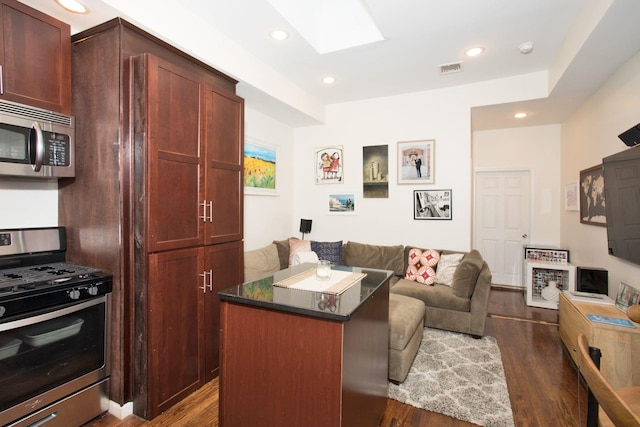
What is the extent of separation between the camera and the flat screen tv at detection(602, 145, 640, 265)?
2.35 m

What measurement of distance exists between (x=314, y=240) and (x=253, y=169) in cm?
152

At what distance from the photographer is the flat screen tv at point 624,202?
2.35 metres

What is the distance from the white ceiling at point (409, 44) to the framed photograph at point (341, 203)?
4.32ft

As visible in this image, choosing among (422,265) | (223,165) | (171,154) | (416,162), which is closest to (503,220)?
(416,162)

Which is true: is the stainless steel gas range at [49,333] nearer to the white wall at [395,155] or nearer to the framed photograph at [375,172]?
the white wall at [395,155]

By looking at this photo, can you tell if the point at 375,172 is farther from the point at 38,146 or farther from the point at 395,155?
the point at 38,146

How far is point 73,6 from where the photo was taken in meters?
1.91

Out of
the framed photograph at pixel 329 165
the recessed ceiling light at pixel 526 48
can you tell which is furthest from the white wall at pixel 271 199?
the recessed ceiling light at pixel 526 48

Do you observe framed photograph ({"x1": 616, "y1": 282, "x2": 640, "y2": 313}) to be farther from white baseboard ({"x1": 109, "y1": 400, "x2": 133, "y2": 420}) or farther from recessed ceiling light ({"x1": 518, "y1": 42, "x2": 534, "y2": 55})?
white baseboard ({"x1": 109, "y1": 400, "x2": 133, "y2": 420})

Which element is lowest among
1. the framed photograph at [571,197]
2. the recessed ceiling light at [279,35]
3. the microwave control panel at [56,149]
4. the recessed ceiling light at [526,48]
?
the framed photograph at [571,197]

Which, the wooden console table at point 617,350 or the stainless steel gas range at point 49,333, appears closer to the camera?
the stainless steel gas range at point 49,333

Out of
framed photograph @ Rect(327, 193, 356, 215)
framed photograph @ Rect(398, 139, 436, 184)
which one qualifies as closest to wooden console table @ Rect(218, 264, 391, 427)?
framed photograph @ Rect(398, 139, 436, 184)

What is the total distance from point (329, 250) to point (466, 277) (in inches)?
69.2

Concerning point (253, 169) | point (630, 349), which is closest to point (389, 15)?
point (253, 169)
